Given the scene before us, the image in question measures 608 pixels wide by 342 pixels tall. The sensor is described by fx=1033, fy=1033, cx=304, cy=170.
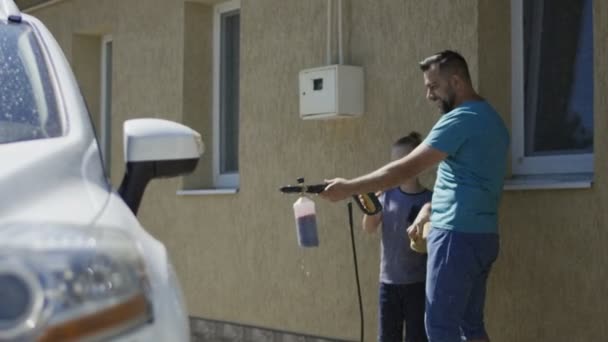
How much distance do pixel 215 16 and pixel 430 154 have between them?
4.34 metres

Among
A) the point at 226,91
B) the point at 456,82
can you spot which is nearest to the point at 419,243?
the point at 456,82

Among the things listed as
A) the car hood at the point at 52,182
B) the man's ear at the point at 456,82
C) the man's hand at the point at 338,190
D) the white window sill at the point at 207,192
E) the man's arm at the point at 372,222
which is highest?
the man's ear at the point at 456,82

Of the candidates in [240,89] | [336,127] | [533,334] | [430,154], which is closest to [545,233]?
[533,334]

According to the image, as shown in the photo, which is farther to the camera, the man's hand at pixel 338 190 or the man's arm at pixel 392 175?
the man's hand at pixel 338 190

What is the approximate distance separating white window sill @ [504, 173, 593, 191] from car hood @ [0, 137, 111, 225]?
340cm

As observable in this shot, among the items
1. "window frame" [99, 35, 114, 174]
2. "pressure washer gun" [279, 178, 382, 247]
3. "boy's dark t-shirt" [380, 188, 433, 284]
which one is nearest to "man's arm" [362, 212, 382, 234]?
"boy's dark t-shirt" [380, 188, 433, 284]

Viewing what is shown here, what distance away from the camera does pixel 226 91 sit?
8.96m

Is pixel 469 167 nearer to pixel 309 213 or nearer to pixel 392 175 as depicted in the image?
pixel 392 175

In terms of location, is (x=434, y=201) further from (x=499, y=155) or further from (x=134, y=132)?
(x=134, y=132)

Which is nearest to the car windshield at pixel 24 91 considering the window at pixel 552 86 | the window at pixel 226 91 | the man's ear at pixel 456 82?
the man's ear at pixel 456 82

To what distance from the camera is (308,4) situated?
739cm

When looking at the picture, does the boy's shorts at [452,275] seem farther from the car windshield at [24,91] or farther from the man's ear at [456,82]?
the car windshield at [24,91]

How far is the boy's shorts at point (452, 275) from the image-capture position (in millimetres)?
5039

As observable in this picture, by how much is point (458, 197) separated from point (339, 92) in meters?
1.81
